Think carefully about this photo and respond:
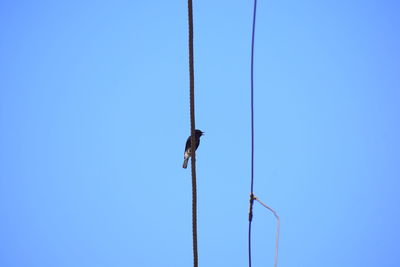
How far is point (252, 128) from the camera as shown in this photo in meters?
3.71

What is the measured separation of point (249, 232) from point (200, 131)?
299 inches

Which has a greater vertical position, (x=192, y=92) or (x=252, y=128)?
(x=192, y=92)

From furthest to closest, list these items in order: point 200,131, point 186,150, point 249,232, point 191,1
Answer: point 200,131 < point 186,150 < point 249,232 < point 191,1

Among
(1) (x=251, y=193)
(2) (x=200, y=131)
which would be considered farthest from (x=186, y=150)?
(1) (x=251, y=193)

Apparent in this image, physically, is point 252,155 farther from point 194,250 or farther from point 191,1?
point 191,1

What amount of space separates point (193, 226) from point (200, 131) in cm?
835

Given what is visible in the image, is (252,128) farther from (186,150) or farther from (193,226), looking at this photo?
(186,150)

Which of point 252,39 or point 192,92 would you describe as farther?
point 252,39

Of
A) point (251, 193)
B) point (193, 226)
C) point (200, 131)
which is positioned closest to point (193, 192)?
point (193, 226)

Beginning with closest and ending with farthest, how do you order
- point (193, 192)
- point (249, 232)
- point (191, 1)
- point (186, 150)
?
point (191, 1)
point (193, 192)
point (249, 232)
point (186, 150)

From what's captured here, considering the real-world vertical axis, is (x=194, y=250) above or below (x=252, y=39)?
below

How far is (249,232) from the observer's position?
3.62 metres

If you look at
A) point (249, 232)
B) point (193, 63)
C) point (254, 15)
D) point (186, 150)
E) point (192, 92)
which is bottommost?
point (186, 150)

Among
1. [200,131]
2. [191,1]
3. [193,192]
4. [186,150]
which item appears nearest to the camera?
[191,1]
